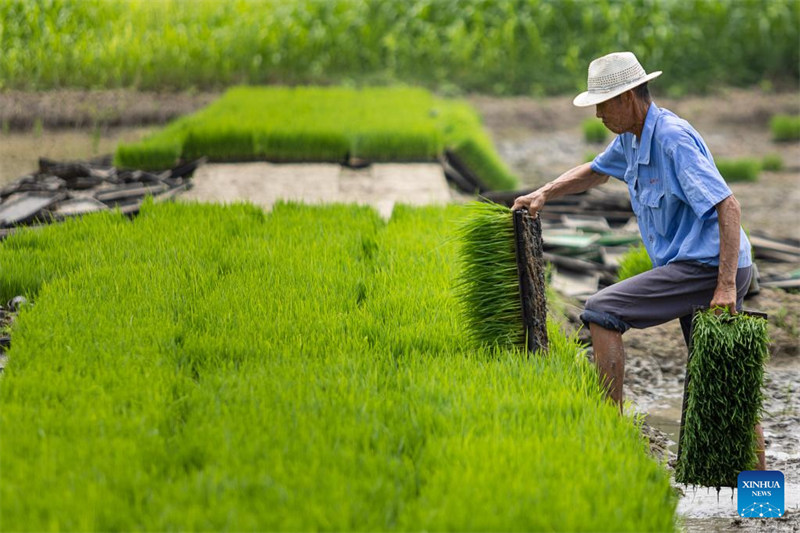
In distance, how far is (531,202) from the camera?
3.78 metres

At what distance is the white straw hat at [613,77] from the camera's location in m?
3.45

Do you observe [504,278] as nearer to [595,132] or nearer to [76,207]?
[76,207]

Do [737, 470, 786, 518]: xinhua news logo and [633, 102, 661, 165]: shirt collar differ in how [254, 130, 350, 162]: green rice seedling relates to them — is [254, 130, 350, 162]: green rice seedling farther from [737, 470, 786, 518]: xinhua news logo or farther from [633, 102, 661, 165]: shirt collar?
[737, 470, 786, 518]: xinhua news logo

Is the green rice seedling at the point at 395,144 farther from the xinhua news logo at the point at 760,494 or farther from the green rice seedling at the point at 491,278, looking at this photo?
the xinhua news logo at the point at 760,494

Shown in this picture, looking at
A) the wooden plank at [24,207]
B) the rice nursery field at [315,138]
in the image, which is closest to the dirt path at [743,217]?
the rice nursery field at [315,138]

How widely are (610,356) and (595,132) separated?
8.69 metres

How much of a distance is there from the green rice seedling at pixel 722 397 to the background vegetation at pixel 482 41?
10.8 meters

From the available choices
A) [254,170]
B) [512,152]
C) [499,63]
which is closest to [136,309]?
[254,170]

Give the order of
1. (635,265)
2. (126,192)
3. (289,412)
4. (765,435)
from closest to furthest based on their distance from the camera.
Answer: (289,412) < (765,435) < (635,265) < (126,192)

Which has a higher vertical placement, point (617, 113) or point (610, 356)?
point (617, 113)

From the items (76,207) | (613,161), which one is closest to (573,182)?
(613,161)

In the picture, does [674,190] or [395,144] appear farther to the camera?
[395,144]

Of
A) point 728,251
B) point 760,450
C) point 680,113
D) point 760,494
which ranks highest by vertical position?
point 680,113

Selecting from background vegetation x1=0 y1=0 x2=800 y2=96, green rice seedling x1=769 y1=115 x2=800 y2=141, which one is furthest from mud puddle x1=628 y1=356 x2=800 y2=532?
background vegetation x1=0 y1=0 x2=800 y2=96
